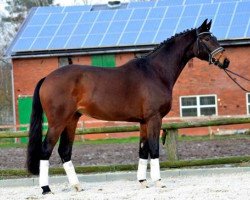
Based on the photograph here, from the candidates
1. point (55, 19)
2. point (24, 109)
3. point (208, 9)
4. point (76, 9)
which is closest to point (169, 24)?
point (208, 9)

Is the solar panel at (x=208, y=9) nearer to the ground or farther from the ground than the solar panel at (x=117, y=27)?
farther from the ground

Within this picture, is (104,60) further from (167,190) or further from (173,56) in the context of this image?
(167,190)

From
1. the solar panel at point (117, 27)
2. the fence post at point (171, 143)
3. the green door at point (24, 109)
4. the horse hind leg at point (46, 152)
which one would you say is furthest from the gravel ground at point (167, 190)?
the solar panel at point (117, 27)

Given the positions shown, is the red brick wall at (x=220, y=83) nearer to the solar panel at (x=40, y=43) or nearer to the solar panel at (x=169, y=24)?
the solar panel at (x=169, y=24)

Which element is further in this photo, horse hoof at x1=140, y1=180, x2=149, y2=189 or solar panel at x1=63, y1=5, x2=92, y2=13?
solar panel at x1=63, y1=5, x2=92, y2=13

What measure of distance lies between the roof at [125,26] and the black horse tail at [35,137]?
659 inches

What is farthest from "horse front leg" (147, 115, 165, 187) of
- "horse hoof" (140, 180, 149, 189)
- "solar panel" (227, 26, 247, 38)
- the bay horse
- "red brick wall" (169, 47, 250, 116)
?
"solar panel" (227, 26, 247, 38)

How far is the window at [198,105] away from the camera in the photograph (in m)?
26.1

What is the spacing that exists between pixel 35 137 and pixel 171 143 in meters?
2.89

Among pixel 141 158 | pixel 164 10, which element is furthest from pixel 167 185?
pixel 164 10

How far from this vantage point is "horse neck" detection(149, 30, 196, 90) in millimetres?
9594

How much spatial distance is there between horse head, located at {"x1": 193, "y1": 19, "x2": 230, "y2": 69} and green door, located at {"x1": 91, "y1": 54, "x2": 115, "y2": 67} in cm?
1713

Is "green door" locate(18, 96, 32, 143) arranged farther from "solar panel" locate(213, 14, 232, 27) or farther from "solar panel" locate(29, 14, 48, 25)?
"solar panel" locate(213, 14, 232, 27)

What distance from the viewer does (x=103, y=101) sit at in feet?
30.4
